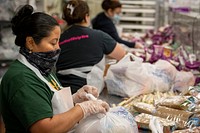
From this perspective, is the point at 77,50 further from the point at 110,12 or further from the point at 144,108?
the point at 110,12

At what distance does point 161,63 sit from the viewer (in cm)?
293

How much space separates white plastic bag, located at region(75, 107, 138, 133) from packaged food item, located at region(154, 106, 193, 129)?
313 mm

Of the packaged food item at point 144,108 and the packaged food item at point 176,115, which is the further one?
the packaged food item at point 144,108

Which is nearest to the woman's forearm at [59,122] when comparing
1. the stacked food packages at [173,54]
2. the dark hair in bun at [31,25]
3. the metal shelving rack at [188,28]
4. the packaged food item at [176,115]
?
the dark hair in bun at [31,25]

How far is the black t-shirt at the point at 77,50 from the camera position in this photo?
8.93 ft

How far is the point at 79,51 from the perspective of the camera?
8.95 ft

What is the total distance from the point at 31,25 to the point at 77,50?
43.2 inches

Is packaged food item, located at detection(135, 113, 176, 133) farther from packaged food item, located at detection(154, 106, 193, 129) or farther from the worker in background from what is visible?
the worker in background

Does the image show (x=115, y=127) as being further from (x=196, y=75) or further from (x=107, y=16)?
(x=107, y=16)

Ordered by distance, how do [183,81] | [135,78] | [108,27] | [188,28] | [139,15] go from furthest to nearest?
[139,15]
[108,27]
[188,28]
[183,81]
[135,78]

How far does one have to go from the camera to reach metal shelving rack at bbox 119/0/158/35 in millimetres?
6457

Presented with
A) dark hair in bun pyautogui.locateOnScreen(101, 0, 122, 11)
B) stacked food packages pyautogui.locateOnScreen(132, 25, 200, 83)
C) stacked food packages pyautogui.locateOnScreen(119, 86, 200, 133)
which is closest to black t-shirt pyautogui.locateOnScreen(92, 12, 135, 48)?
dark hair in bun pyautogui.locateOnScreen(101, 0, 122, 11)

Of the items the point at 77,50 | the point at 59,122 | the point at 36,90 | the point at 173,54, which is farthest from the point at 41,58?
the point at 173,54

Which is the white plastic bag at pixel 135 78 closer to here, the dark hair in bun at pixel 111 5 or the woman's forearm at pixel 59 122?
the woman's forearm at pixel 59 122
